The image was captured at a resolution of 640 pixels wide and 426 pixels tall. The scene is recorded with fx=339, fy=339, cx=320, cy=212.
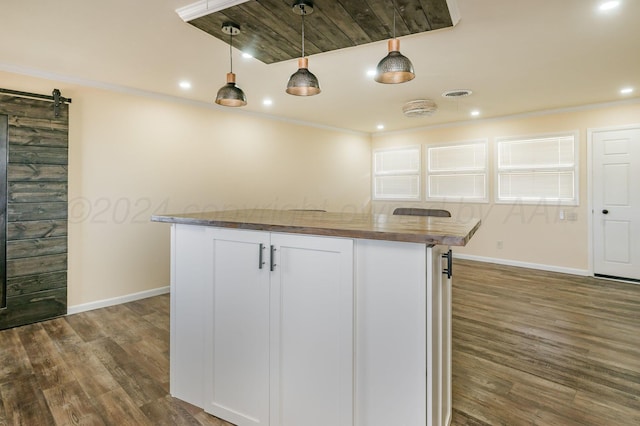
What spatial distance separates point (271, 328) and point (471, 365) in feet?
5.29

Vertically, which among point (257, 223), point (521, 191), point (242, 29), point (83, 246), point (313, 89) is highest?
point (242, 29)

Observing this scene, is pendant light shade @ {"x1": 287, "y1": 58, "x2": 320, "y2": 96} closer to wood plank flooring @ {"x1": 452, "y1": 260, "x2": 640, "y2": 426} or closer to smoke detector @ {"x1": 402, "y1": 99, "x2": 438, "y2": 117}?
wood plank flooring @ {"x1": 452, "y1": 260, "x2": 640, "y2": 426}

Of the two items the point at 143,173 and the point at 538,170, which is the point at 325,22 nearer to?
the point at 143,173

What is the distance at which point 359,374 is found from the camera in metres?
1.53

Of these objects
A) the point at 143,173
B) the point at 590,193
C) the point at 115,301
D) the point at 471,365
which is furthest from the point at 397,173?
the point at 115,301

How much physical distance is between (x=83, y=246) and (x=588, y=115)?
22.1 feet

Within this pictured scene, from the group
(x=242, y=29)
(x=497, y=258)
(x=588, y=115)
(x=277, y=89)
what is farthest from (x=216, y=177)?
(x=588, y=115)

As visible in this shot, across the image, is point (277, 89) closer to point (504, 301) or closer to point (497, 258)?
point (504, 301)

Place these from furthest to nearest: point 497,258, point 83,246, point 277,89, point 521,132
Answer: point 497,258, point 521,132, point 277,89, point 83,246

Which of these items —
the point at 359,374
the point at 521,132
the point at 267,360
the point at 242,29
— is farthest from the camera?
the point at 521,132

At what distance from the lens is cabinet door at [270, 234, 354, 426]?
1543mm

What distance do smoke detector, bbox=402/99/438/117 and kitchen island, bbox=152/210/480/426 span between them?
3.24 metres

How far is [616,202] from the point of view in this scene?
4.64m

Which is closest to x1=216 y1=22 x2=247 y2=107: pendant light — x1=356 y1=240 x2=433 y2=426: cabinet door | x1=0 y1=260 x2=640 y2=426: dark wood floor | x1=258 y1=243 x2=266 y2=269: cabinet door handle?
x1=258 y1=243 x2=266 y2=269: cabinet door handle
